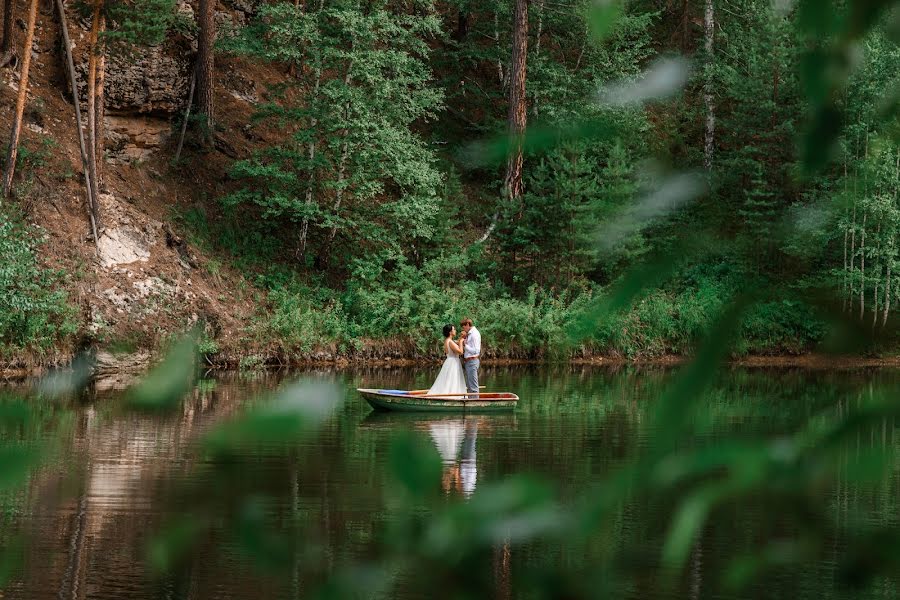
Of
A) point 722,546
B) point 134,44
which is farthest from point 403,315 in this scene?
point 722,546

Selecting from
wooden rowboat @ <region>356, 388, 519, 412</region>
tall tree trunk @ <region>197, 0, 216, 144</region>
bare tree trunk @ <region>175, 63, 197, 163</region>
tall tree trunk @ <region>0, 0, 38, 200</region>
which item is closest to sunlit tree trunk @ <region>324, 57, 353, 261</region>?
tall tree trunk @ <region>197, 0, 216, 144</region>

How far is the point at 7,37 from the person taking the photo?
27359 millimetres

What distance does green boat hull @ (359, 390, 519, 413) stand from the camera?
65.8 ft

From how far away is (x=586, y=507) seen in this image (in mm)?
1232

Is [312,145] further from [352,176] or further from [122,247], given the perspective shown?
[122,247]

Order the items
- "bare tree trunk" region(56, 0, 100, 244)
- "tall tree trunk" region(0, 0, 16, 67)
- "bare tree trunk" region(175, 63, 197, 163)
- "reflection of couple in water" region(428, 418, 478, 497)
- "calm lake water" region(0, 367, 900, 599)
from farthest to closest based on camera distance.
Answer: "bare tree trunk" region(175, 63, 197, 163) < "tall tree trunk" region(0, 0, 16, 67) < "bare tree trunk" region(56, 0, 100, 244) < "reflection of couple in water" region(428, 418, 478, 497) < "calm lake water" region(0, 367, 900, 599)

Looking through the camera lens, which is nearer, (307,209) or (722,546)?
(722,546)

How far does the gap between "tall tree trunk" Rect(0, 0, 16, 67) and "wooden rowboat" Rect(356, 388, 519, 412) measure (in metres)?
12.4

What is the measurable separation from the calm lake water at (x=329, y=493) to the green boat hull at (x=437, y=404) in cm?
31

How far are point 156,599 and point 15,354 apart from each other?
48.9ft

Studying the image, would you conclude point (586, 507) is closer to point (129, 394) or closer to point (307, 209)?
point (129, 394)

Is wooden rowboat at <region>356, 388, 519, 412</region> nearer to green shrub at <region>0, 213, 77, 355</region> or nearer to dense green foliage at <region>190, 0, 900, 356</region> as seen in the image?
dense green foliage at <region>190, 0, 900, 356</region>

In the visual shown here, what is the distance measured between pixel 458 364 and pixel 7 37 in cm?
1328

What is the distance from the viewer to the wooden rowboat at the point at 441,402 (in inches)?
790
